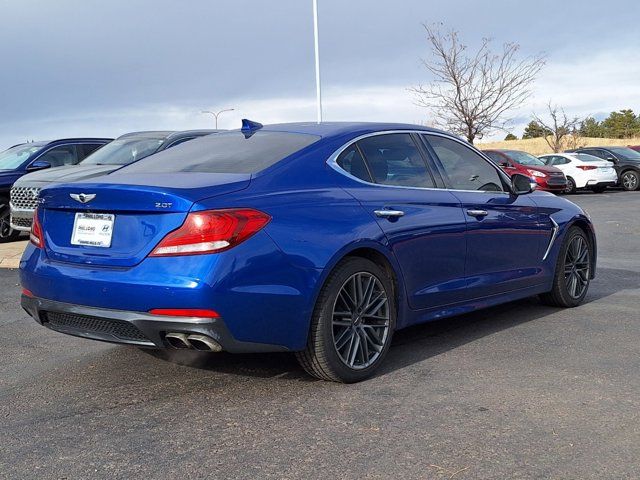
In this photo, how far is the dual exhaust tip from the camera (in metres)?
3.98

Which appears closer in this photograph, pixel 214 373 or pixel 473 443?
pixel 473 443

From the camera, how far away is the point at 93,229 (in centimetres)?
427

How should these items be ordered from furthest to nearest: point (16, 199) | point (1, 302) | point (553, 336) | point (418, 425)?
point (16, 199) → point (1, 302) → point (553, 336) → point (418, 425)

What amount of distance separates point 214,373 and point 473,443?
5.95 feet

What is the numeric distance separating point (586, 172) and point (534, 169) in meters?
2.65

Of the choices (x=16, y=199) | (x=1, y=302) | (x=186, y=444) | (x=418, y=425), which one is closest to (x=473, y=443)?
(x=418, y=425)

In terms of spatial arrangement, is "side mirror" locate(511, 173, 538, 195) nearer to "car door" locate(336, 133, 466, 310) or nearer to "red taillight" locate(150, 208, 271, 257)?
"car door" locate(336, 133, 466, 310)

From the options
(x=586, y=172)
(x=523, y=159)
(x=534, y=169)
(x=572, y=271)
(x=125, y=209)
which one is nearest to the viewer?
(x=125, y=209)

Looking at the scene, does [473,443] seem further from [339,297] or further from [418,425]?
[339,297]

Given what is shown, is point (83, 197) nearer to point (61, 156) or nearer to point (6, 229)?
point (6, 229)

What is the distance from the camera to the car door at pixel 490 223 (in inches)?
220

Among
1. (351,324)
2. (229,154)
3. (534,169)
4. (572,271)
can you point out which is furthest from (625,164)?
(351,324)

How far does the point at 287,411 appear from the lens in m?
4.07

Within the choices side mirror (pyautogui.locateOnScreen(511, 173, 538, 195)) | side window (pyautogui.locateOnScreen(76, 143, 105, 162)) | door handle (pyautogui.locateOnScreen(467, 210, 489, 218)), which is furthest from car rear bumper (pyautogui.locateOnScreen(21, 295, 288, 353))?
side window (pyautogui.locateOnScreen(76, 143, 105, 162))
